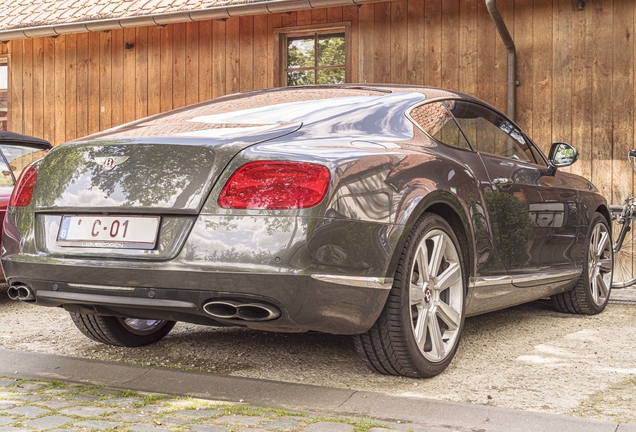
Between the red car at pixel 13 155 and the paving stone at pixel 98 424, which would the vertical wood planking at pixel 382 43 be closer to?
the red car at pixel 13 155

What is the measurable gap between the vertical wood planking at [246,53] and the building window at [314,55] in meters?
0.38

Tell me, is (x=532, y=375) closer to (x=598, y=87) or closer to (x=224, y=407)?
(x=224, y=407)

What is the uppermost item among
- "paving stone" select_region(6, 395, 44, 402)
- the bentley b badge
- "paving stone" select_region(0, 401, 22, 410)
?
the bentley b badge

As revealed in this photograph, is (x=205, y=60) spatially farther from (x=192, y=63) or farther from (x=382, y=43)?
(x=382, y=43)

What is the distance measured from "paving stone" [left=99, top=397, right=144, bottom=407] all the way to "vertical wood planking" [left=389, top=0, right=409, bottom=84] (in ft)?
21.2

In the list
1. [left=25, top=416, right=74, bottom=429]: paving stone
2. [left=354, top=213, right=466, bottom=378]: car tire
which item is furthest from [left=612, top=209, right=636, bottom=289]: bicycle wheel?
[left=25, top=416, right=74, bottom=429]: paving stone

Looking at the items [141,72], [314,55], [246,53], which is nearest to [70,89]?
[141,72]

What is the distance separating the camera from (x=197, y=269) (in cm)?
336

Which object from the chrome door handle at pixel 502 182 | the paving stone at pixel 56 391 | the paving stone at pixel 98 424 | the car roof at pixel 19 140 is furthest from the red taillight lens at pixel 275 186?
the car roof at pixel 19 140

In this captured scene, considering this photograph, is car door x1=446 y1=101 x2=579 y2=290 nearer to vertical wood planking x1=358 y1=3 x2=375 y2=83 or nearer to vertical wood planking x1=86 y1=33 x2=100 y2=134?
vertical wood planking x1=358 y1=3 x2=375 y2=83

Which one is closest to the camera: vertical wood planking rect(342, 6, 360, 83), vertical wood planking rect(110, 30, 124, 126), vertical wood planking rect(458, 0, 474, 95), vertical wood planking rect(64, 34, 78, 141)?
vertical wood planking rect(458, 0, 474, 95)

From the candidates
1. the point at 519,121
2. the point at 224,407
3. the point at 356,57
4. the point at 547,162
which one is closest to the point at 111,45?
Answer: the point at 356,57

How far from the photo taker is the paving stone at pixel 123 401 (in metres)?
3.50

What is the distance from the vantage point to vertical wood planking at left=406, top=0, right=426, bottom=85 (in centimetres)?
932
